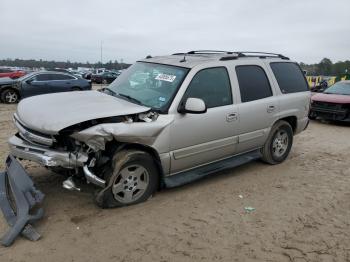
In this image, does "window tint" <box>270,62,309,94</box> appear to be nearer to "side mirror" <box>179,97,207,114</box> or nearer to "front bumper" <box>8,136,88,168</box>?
"side mirror" <box>179,97,207,114</box>

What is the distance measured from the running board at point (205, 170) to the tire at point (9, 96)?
12.9 m

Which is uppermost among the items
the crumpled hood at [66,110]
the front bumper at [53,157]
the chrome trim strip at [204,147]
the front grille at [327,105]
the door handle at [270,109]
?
the crumpled hood at [66,110]

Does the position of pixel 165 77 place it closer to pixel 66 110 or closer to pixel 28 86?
pixel 66 110

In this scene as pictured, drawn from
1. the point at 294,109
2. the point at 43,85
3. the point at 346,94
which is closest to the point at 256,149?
the point at 294,109

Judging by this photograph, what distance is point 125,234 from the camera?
3963 millimetres

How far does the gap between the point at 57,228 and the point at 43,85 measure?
13429mm

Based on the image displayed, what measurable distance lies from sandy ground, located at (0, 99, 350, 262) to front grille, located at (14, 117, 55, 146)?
807 millimetres

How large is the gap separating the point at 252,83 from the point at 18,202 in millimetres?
3767

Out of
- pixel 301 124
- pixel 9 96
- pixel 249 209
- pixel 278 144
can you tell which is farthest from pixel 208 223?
pixel 9 96

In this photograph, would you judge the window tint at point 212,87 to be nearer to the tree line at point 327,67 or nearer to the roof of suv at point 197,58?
the roof of suv at point 197,58

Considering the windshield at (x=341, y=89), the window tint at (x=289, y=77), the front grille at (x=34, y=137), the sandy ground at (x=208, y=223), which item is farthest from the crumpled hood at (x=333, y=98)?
the front grille at (x=34, y=137)

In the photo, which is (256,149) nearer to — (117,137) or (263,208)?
(263,208)

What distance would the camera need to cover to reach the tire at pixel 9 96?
52.3 feet

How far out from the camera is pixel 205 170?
537 cm
